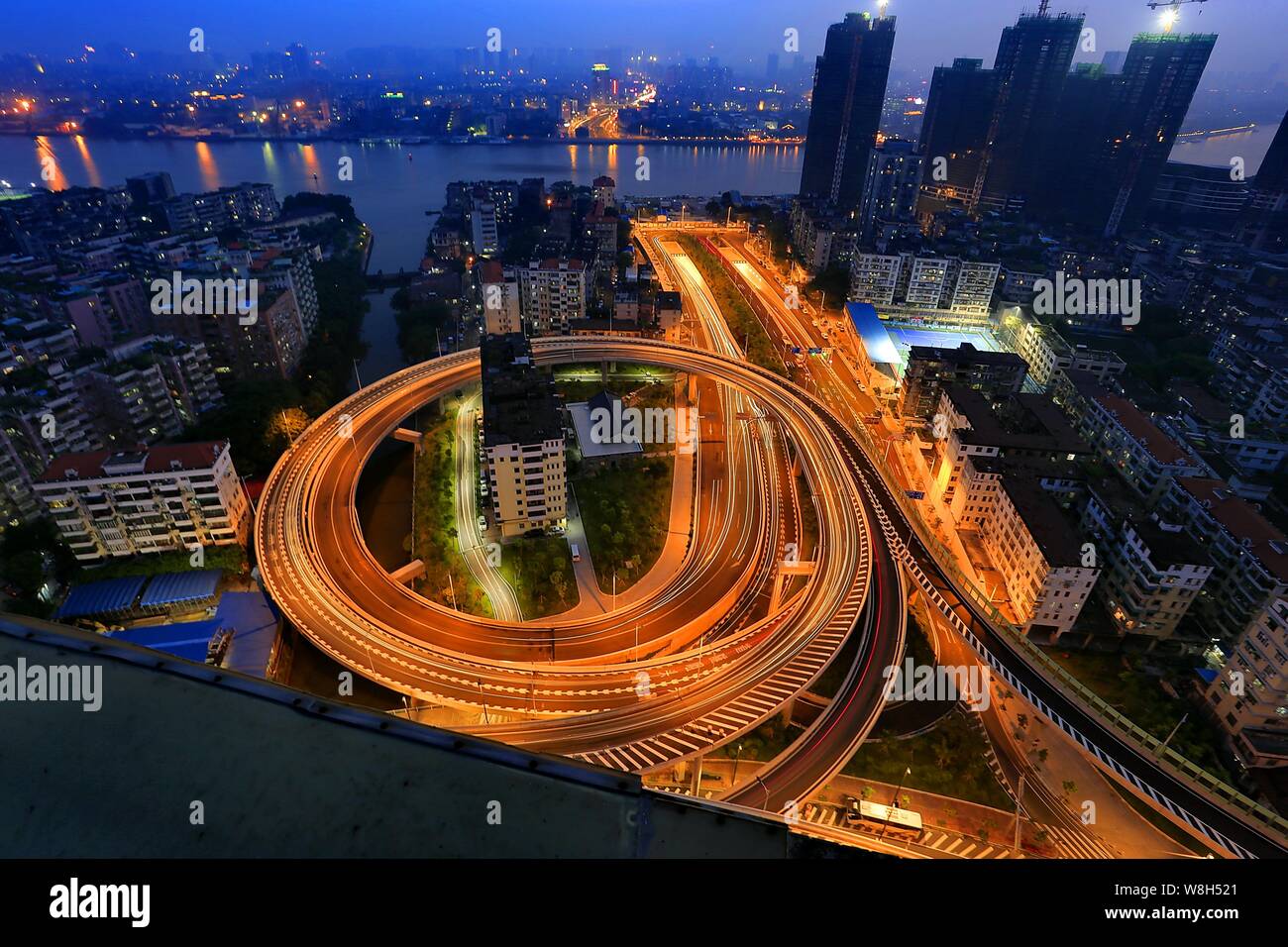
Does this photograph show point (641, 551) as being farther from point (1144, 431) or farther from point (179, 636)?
point (1144, 431)

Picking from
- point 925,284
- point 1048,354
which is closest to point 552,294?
point 925,284

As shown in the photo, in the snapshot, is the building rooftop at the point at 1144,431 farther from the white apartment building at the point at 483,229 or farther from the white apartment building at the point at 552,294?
the white apartment building at the point at 483,229

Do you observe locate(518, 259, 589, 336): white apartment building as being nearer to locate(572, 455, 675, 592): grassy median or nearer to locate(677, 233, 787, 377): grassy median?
locate(677, 233, 787, 377): grassy median

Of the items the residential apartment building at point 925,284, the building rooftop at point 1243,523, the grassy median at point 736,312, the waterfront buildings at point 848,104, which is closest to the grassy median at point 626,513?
the grassy median at point 736,312

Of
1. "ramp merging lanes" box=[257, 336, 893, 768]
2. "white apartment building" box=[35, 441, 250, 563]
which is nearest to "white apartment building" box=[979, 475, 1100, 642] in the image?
"ramp merging lanes" box=[257, 336, 893, 768]

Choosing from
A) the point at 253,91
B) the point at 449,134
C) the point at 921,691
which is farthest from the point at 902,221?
the point at 253,91

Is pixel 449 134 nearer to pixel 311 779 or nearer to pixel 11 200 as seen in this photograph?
pixel 11 200
